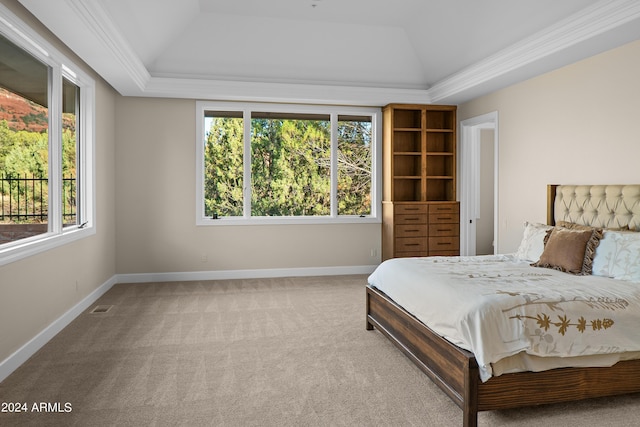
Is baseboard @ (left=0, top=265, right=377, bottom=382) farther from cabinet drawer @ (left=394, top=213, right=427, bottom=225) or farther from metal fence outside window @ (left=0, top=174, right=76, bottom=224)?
metal fence outside window @ (left=0, top=174, right=76, bottom=224)

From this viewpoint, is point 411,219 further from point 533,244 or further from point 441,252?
point 533,244

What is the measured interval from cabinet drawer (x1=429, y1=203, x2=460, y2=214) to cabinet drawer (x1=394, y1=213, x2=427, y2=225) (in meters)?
0.15

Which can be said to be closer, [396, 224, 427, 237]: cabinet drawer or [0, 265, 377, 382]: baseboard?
[0, 265, 377, 382]: baseboard

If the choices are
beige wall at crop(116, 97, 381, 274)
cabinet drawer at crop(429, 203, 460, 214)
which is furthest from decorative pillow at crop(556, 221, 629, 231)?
beige wall at crop(116, 97, 381, 274)

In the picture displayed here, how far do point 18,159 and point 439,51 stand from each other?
467 cm

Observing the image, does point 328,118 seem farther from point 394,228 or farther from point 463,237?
point 463,237

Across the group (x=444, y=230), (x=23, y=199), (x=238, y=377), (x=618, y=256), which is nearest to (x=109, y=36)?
(x=23, y=199)

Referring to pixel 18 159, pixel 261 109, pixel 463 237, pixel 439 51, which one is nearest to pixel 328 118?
pixel 261 109

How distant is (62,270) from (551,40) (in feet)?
15.8

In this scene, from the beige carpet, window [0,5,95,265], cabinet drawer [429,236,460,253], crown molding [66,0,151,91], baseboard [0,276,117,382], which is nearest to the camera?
the beige carpet

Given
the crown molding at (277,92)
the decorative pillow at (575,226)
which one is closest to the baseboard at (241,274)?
the crown molding at (277,92)

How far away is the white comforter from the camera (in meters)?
2.38

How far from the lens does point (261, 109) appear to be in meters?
6.46

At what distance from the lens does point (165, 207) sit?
6.23 metres
